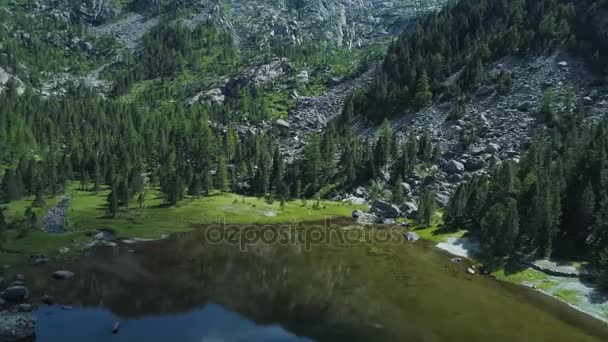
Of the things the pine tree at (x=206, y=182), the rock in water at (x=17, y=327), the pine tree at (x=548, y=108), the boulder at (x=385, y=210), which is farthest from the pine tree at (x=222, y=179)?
the rock in water at (x=17, y=327)

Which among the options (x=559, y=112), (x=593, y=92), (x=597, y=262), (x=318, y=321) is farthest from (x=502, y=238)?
(x=593, y=92)

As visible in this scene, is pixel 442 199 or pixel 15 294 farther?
pixel 442 199

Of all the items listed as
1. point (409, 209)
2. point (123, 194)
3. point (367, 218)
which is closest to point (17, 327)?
point (123, 194)

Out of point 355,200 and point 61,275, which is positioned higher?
point 355,200

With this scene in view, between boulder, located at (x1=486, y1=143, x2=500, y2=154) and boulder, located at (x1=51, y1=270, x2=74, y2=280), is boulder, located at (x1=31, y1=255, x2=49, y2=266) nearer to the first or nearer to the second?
boulder, located at (x1=51, y1=270, x2=74, y2=280)

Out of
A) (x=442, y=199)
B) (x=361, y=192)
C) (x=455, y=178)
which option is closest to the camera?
(x=442, y=199)

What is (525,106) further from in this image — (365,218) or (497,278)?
(497,278)

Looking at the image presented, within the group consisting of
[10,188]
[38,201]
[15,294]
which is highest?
[10,188]

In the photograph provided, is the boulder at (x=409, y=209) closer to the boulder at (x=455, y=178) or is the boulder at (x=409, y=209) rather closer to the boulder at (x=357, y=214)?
the boulder at (x=357, y=214)
